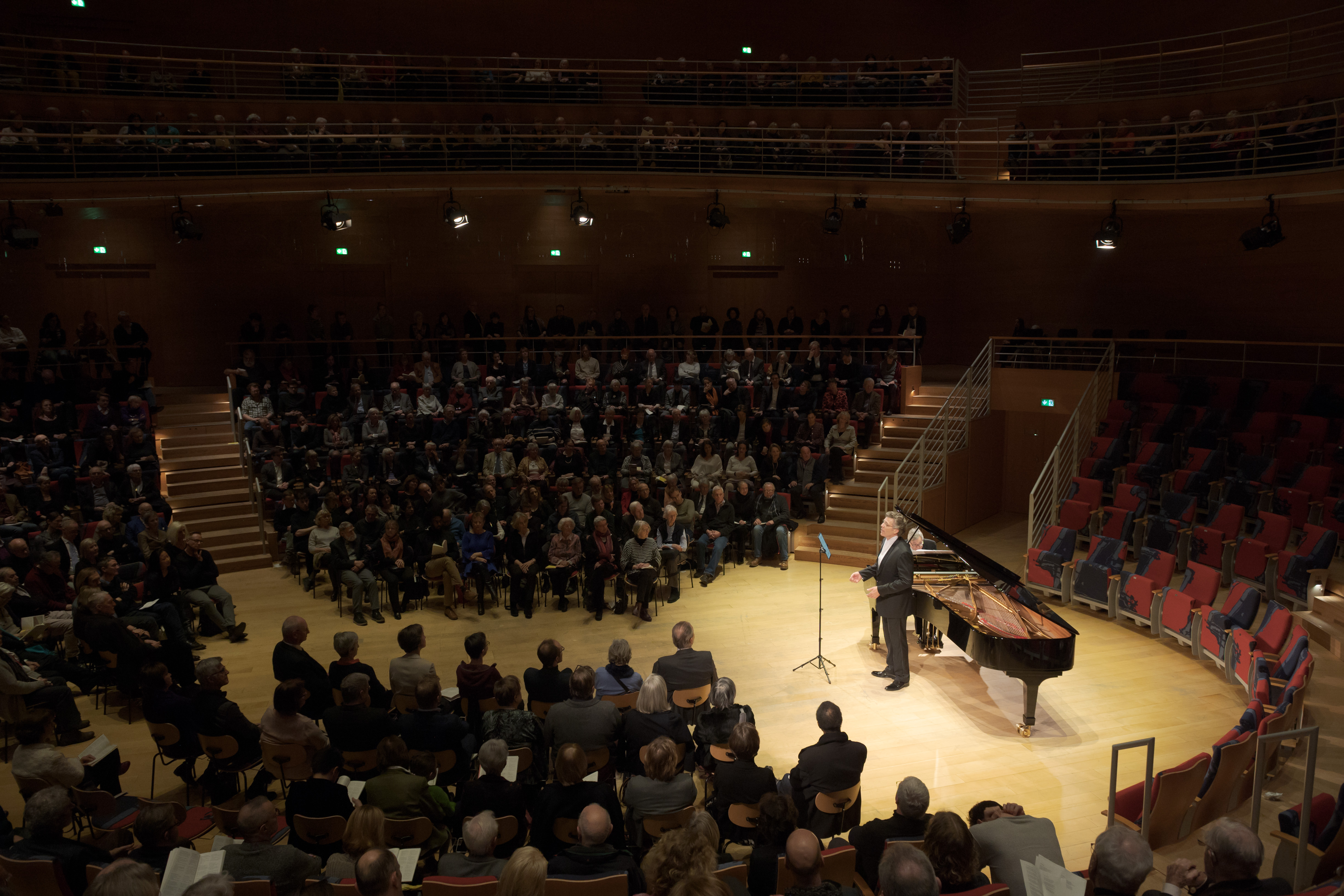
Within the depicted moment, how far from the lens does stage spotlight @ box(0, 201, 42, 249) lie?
12562 millimetres

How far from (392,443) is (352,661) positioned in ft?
20.0

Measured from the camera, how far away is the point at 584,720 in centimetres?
518

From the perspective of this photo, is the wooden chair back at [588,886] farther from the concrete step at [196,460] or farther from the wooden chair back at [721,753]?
the concrete step at [196,460]

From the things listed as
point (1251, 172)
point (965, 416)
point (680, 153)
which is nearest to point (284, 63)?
point (680, 153)

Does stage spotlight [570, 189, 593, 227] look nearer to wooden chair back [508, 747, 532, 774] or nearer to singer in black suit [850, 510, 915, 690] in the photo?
singer in black suit [850, 510, 915, 690]

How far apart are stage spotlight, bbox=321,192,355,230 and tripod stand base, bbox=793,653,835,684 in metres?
9.20

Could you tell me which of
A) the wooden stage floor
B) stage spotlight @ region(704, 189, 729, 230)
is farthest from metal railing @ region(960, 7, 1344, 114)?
the wooden stage floor

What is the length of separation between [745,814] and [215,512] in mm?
9066

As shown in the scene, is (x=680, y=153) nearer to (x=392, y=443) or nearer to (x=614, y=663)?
(x=392, y=443)

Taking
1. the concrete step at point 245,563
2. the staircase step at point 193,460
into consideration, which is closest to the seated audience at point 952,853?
the concrete step at point 245,563

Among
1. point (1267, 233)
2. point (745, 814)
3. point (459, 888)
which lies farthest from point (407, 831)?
point (1267, 233)

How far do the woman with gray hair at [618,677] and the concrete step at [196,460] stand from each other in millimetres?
7961

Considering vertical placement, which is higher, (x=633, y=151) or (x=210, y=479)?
(x=633, y=151)

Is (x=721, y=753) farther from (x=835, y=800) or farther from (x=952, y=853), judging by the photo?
(x=952, y=853)
